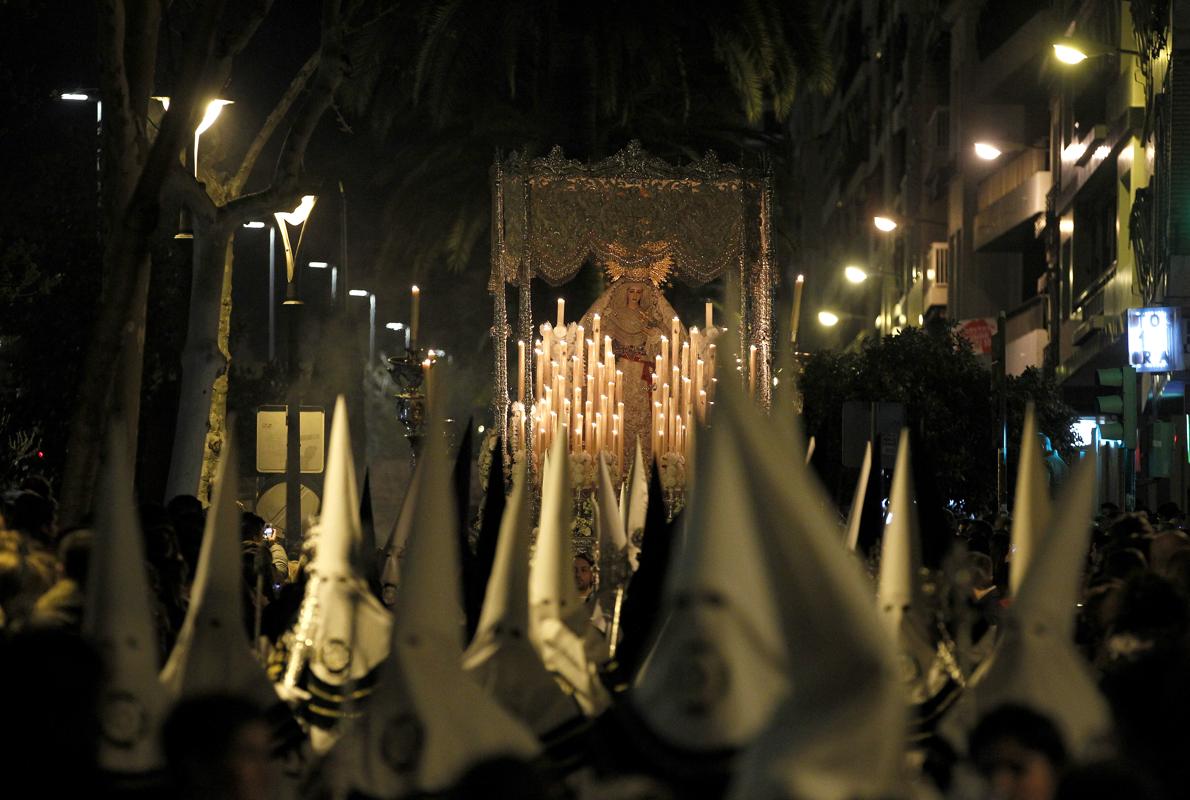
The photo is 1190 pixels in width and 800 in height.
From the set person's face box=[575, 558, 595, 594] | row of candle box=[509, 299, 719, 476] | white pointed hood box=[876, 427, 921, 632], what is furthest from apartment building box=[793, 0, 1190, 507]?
white pointed hood box=[876, 427, 921, 632]

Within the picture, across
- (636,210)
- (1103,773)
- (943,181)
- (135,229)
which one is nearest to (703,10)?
(636,210)

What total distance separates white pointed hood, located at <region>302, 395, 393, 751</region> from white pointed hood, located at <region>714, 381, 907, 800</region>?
3.21 m

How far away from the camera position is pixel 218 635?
21.2 ft

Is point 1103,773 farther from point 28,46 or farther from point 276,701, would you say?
point 28,46

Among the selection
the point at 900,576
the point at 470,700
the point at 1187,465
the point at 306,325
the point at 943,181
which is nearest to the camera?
the point at 470,700

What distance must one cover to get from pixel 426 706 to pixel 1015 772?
5.38 feet

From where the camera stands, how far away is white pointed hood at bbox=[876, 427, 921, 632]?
741cm

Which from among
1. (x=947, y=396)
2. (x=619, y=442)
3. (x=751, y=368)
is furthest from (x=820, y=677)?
(x=947, y=396)

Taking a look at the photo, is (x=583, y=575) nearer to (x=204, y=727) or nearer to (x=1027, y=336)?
(x=204, y=727)

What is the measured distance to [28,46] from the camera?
73.3 ft

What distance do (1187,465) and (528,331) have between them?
40.0 ft

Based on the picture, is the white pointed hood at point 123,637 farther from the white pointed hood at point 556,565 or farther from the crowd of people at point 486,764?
the white pointed hood at point 556,565

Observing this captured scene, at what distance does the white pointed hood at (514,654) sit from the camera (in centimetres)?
652

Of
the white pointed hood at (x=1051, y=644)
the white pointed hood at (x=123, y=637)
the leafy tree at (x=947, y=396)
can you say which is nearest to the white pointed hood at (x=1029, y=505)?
the white pointed hood at (x=1051, y=644)
